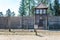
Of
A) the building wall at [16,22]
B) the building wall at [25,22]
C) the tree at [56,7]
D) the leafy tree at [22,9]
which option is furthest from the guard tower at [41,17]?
the leafy tree at [22,9]

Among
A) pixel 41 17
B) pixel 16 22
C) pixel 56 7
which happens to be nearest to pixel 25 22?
pixel 16 22

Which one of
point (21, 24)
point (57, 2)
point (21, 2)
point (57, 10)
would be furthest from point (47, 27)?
point (21, 2)

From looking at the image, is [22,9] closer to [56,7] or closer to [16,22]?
[56,7]

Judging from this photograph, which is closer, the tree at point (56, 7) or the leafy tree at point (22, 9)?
the tree at point (56, 7)

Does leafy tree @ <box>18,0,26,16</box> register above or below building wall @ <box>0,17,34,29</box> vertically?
above

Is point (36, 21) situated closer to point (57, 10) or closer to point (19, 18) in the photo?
point (19, 18)

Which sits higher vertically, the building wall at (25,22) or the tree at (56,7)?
the tree at (56,7)

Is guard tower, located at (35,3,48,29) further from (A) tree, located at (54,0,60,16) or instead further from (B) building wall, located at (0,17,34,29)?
(A) tree, located at (54,0,60,16)

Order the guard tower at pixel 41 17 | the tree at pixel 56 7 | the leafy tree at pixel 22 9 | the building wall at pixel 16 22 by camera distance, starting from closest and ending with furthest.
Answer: the guard tower at pixel 41 17 → the building wall at pixel 16 22 → the tree at pixel 56 7 → the leafy tree at pixel 22 9

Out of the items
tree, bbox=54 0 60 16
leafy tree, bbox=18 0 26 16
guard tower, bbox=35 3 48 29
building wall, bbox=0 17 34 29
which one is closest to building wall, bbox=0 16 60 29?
building wall, bbox=0 17 34 29

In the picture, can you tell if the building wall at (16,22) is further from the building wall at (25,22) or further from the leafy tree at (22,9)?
the leafy tree at (22,9)

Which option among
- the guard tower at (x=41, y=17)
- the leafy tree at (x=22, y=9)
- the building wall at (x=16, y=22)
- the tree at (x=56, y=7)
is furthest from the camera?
the leafy tree at (x=22, y=9)

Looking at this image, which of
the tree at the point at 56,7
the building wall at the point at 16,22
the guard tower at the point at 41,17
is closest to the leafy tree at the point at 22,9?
the tree at the point at 56,7

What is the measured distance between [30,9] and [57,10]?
1015 centimetres
